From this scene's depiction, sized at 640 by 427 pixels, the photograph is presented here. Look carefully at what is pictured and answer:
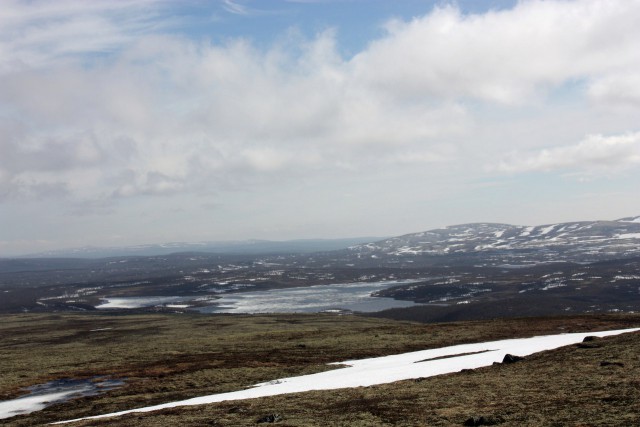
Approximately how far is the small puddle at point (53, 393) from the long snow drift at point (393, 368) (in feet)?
28.1

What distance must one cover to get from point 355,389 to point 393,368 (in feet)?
30.1

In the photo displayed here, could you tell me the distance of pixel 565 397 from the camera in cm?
1994

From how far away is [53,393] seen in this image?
3912 cm

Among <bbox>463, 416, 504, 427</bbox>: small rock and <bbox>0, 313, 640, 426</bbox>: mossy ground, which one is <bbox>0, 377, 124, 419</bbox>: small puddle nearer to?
<bbox>0, 313, 640, 426</bbox>: mossy ground

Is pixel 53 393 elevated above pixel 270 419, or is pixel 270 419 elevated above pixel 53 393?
pixel 270 419

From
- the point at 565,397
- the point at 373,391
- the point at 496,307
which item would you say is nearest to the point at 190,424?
the point at 373,391

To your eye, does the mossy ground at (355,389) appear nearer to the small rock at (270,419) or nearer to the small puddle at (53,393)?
the small rock at (270,419)

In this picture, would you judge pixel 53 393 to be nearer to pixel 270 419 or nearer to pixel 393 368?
pixel 270 419

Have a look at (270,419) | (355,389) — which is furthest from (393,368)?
(270,419)

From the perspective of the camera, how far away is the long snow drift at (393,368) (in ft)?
104

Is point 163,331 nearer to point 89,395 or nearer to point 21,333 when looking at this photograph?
point 21,333

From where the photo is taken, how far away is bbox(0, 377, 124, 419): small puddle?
3434 cm

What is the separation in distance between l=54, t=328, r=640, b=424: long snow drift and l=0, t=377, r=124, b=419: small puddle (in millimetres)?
8567

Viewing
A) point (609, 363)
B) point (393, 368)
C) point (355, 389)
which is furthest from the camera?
point (393, 368)
